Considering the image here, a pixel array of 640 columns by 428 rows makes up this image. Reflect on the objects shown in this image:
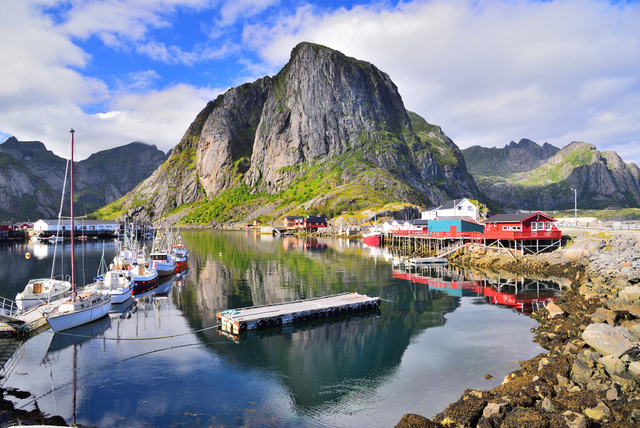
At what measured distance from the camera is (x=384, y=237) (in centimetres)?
11944

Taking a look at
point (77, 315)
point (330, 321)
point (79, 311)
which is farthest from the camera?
point (330, 321)

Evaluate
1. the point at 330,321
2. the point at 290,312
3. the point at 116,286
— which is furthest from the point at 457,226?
the point at 116,286

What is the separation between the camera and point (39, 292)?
40375 mm

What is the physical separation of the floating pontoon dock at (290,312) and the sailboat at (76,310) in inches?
466

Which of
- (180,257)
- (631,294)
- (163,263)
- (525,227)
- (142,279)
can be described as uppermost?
(525,227)

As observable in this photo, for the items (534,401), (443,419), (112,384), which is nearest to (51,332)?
(112,384)

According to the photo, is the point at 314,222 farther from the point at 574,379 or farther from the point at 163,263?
the point at 574,379

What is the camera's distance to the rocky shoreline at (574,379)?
648 inches

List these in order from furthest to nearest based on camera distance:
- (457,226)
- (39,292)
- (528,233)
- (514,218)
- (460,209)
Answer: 1. (460,209)
2. (457,226)
3. (514,218)
4. (528,233)
5. (39,292)

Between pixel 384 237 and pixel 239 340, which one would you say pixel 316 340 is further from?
pixel 384 237

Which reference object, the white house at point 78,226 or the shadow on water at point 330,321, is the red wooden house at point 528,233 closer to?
the shadow on water at point 330,321

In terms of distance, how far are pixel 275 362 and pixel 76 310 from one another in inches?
810

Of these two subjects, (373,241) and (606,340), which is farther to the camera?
(373,241)

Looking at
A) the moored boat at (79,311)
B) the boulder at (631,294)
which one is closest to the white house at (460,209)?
the boulder at (631,294)
